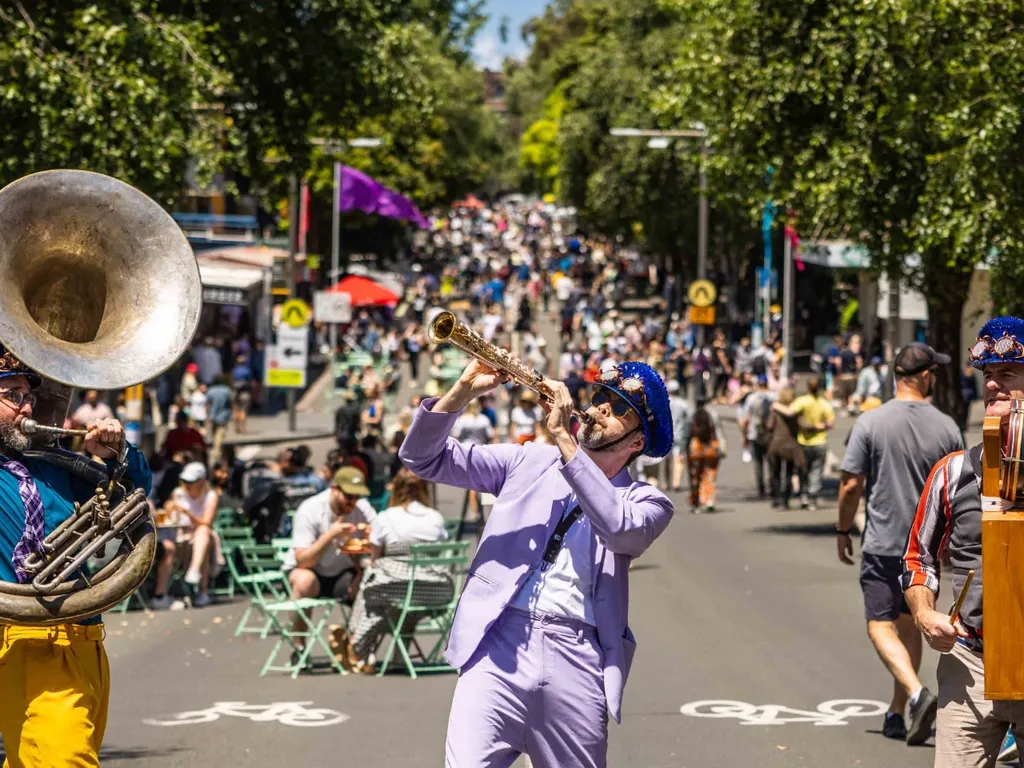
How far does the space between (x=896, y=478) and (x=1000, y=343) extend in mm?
3120

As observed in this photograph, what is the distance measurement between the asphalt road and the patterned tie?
3.40 m

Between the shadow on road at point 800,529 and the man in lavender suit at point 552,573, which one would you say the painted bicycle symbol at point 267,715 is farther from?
the shadow on road at point 800,529

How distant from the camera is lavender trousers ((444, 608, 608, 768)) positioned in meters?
5.19

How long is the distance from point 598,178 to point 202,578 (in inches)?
1513

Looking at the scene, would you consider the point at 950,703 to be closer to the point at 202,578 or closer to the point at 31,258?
the point at 31,258

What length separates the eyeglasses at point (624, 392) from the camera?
5395 millimetres

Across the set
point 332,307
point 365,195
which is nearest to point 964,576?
point 332,307

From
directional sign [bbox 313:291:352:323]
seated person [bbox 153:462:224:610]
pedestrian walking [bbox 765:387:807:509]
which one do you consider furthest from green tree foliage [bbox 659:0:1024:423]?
directional sign [bbox 313:291:352:323]

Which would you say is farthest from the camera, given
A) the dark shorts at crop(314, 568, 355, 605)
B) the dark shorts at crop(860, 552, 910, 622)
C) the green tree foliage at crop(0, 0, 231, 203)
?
the green tree foliage at crop(0, 0, 231, 203)

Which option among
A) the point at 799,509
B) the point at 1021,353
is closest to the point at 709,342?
the point at 799,509

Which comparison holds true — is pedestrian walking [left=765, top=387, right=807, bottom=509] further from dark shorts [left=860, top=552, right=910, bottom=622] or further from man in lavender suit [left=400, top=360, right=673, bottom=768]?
man in lavender suit [left=400, top=360, right=673, bottom=768]

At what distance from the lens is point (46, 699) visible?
542 cm

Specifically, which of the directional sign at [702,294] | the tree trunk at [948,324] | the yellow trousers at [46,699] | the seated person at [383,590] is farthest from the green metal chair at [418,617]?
the directional sign at [702,294]

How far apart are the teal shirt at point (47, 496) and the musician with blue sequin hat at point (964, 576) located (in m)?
2.43
